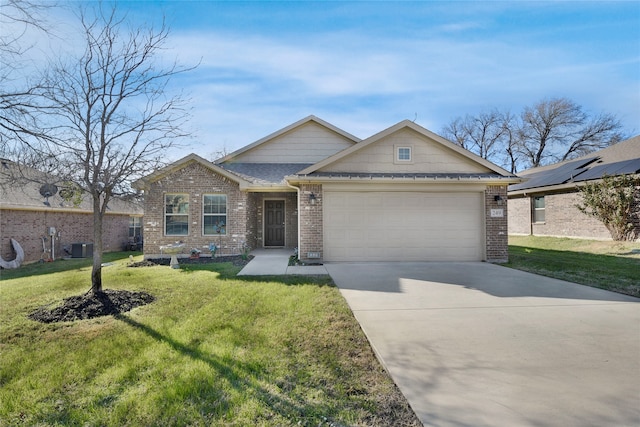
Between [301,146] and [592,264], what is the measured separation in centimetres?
1186

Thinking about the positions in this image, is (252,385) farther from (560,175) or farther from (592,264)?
(560,175)

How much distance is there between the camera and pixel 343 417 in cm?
246

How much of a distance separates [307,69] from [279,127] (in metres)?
6.34

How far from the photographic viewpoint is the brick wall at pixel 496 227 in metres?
10.0

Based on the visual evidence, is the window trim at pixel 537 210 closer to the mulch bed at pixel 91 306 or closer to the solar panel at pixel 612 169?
the solar panel at pixel 612 169

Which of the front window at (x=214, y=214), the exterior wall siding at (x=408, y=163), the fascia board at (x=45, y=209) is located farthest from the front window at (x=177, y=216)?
the fascia board at (x=45, y=209)

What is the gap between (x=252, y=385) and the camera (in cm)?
292

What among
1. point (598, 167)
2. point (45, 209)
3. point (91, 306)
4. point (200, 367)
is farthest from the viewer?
point (598, 167)

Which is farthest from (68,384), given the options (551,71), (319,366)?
(551,71)

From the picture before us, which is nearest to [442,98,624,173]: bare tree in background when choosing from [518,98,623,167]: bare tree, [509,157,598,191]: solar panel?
[518,98,623,167]: bare tree

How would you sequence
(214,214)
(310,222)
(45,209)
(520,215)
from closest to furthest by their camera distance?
(310,222), (214,214), (45,209), (520,215)

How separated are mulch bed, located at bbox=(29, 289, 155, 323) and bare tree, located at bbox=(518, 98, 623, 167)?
42.6 m

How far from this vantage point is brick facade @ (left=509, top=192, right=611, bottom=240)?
14820mm

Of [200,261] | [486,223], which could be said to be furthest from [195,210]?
[486,223]
